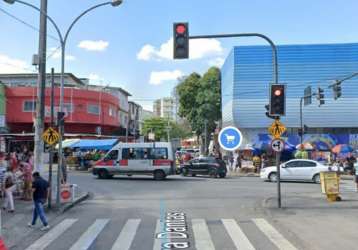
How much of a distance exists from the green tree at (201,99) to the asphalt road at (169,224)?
46.5 metres

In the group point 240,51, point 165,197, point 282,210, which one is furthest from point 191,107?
point 282,210

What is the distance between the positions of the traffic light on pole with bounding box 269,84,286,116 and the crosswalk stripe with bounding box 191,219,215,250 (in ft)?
15.9

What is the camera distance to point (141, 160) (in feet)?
110

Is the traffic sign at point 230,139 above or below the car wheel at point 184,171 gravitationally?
above

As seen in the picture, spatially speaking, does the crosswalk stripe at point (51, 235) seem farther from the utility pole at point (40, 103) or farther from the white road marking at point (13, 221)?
the utility pole at point (40, 103)

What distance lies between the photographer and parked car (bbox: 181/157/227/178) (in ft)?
121

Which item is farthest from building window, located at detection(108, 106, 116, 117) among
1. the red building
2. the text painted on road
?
the text painted on road

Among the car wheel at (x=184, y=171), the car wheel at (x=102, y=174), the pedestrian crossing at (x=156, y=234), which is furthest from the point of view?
the car wheel at (x=184, y=171)

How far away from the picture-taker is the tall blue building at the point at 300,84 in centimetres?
5031

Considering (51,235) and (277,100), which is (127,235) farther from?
(277,100)

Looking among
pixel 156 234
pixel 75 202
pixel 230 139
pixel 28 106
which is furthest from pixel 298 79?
pixel 156 234

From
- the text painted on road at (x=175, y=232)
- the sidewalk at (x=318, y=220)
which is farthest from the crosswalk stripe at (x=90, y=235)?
the sidewalk at (x=318, y=220)

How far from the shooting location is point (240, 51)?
166 feet

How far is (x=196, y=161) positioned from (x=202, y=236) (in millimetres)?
25173
